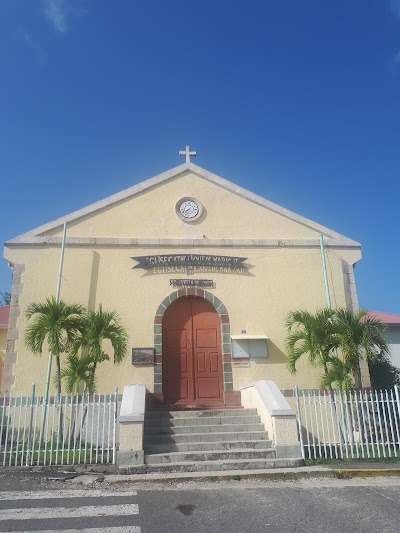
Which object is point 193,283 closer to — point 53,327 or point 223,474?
point 53,327

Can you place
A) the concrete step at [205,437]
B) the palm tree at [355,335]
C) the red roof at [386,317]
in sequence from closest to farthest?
the concrete step at [205,437]
the palm tree at [355,335]
the red roof at [386,317]

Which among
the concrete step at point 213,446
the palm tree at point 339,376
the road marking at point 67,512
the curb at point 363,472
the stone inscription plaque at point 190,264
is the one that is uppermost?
the stone inscription plaque at point 190,264

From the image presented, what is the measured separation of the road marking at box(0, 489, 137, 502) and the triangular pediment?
710 centimetres

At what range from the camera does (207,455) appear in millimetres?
8625

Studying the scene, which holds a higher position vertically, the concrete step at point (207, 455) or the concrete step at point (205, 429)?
the concrete step at point (205, 429)

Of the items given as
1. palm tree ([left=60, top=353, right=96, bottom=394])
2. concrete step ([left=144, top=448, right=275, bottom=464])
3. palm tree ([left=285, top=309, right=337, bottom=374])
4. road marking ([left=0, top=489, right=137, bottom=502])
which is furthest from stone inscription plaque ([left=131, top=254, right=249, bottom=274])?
road marking ([left=0, top=489, right=137, bottom=502])

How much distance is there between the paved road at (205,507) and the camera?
16.9 ft

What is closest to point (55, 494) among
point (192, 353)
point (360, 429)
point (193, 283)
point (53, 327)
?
point (53, 327)

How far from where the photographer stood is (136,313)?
39.4 feet

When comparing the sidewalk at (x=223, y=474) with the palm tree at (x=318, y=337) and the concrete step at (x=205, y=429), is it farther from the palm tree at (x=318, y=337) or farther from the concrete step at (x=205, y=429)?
the palm tree at (x=318, y=337)

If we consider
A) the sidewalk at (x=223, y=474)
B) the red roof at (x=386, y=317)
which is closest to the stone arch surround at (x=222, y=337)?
the sidewalk at (x=223, y=474)

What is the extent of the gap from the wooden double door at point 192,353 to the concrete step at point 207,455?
116 inches

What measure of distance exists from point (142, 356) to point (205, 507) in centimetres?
593

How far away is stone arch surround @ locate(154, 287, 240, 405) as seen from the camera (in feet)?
37.8
